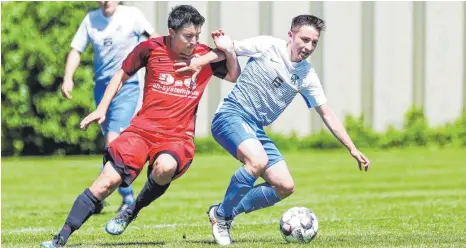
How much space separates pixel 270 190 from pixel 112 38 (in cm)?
343

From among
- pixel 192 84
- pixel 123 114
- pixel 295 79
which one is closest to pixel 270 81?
pixel 295 79

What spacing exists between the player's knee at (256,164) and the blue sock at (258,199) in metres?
0.26

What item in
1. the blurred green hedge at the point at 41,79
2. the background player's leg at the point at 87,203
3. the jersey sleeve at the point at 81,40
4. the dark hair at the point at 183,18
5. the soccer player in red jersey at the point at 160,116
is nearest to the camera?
the background player's leg at the point at 87,203

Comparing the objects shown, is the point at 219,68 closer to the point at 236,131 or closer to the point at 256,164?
the point at 236,131

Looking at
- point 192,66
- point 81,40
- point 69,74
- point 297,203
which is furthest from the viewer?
point 297,203

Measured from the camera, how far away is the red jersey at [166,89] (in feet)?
28.3

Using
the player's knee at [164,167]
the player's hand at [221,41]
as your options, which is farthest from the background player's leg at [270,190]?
the player's hand at [221,41]

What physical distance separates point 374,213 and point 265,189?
2.79 meters

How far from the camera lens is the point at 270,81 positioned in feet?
29.3

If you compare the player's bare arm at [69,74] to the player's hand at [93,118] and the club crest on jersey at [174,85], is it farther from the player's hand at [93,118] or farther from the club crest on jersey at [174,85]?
the player's hand at [93,118]

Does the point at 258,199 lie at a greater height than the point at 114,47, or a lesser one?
lesser

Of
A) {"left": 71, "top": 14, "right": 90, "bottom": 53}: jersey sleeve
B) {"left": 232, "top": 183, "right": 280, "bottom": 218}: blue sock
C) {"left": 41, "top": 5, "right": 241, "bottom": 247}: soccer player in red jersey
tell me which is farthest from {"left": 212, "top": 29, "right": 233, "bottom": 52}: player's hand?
{"left": 71, "top": 14, "right": 90, "bottom": 53}: jersey sleeve

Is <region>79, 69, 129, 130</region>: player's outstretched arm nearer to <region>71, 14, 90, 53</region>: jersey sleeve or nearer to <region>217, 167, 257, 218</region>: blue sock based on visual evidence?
<region>217, 167, 257, 218</region>: blue sock

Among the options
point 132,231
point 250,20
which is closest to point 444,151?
point 250,20
